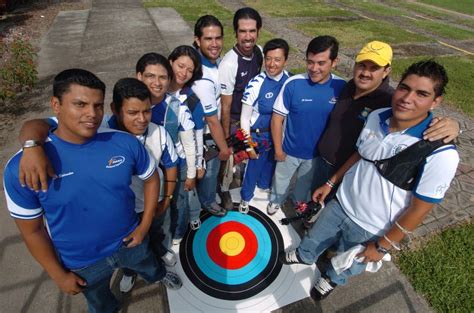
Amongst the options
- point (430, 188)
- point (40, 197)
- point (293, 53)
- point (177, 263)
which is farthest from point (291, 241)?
point (293, 53)

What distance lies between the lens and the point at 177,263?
134 inches

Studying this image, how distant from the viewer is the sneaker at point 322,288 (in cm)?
299

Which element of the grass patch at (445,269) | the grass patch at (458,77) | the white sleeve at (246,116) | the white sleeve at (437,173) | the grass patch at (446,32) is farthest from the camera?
the grass patch at (446,32)

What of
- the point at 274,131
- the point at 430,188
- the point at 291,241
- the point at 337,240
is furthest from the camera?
the point at 291,241

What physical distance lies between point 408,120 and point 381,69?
0.66m

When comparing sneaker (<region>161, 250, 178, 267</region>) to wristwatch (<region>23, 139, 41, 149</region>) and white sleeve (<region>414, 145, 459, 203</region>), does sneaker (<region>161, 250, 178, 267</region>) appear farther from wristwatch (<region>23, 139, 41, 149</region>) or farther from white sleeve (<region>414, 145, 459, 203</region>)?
white sleeve (<region>414, 145, 459, 203</region>)

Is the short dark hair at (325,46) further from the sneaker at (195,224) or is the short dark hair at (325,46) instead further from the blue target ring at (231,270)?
the sneaker at (195,224)

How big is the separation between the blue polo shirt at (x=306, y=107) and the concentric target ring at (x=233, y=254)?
1236 millimetres

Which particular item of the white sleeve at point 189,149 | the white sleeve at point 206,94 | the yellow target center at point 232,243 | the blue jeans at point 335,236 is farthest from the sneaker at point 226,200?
the white sleeve at point 206,94

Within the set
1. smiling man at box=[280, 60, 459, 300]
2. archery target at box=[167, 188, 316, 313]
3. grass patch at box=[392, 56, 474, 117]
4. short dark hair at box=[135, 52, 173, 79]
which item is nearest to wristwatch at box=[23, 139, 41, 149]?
short dark hair at box=[135, 52, 173, 79]

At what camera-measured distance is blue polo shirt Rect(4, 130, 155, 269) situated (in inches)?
72.3

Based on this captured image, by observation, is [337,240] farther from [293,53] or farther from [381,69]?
[293,53]

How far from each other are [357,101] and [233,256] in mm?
2259

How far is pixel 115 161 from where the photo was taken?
2012 mm
